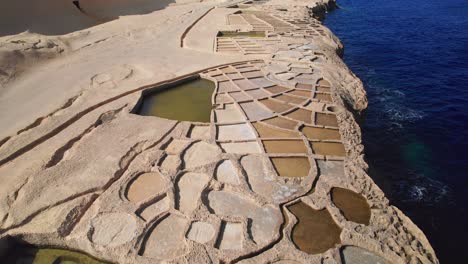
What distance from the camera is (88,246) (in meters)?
5.25

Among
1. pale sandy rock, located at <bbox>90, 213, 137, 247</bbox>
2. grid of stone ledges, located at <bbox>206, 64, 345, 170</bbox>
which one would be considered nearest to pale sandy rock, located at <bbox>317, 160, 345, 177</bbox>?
grid of stone ledges, located at <bbox>206, 64, 345, 170</bbox>

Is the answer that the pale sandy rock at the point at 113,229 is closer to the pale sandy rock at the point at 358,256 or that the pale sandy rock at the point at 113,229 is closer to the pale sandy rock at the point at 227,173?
the pale sandy rock at the point at 227,173

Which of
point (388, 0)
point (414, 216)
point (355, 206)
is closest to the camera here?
point (355, 206)

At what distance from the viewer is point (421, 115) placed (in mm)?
14055

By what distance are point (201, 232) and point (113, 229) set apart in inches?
57.7

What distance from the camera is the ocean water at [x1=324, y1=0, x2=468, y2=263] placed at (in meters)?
9.53

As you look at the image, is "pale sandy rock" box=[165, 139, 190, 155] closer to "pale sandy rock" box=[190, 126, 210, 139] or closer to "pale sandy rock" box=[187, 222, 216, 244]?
"pale sandy rock" box=[190, 126, 210, 139]

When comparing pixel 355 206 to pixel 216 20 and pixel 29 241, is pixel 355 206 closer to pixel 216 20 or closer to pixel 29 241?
pixel 29 241

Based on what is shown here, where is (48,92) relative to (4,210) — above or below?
above

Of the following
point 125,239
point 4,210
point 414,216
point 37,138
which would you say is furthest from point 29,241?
point 414,216

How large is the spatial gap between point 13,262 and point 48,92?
6.03m

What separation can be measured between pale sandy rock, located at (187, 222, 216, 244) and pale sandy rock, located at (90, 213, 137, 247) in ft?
3.06

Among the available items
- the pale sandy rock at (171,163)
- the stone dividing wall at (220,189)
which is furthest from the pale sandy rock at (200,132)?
the pale sandy rock at (171,163)

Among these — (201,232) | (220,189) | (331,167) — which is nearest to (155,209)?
(201,232)
